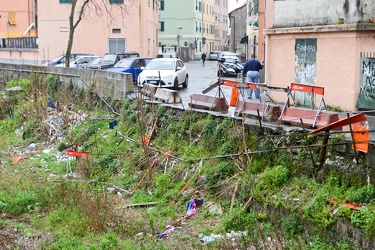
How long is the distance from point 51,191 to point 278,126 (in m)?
5.49

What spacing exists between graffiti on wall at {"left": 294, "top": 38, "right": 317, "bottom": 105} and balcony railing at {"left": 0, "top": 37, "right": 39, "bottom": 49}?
2961cm

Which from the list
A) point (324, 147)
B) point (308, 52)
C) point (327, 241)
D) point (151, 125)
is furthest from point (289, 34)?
point (327, 241)

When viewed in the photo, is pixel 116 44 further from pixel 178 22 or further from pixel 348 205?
pixel 348 205

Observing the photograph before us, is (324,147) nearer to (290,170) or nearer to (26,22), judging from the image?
(290,170)

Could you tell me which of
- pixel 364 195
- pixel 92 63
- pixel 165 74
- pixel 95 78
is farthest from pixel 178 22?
pixel 364 195

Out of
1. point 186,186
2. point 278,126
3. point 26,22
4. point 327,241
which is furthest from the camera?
point 26,22

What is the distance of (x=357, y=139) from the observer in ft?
35.6

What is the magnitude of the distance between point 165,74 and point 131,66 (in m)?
3.07

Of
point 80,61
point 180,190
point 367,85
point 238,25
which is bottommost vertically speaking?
point 180,190

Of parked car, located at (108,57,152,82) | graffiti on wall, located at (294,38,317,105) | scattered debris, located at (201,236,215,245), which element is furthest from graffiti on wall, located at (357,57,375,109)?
parked car, located at (108,57,152,82)

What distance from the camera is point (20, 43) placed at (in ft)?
158

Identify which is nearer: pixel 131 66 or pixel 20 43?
pixel 131 66

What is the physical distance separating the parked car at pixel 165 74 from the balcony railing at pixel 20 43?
66.1ft

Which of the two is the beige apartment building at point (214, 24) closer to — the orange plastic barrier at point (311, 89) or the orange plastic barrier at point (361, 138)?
the orange plastic barrier at point (311, 89)
